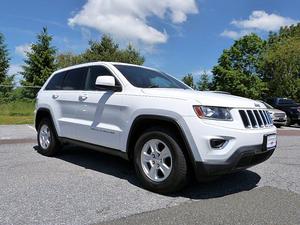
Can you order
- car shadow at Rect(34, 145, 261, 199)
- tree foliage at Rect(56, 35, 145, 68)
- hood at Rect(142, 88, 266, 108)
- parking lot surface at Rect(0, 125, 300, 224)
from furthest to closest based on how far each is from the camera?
tree foliage at Rect(56, 35, 145, 68), car shadow at Rect(34, 145, 261, 199), hood at Rect(142, 88, 266, 108), parking lot surface at Rect(0, 125, 300, 224)

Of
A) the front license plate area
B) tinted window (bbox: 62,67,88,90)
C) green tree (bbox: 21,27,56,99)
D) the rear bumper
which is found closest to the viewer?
the rear bumper

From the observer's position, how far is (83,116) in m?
6.72

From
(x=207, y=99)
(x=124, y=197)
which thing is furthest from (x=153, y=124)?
(x=124, y=197)

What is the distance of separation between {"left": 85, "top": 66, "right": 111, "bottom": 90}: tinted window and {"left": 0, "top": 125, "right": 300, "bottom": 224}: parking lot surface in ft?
4.70

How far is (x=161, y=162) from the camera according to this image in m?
Answer: 5.39

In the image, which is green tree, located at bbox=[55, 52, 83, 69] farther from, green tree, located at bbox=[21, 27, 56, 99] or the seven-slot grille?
the seven-slot grille

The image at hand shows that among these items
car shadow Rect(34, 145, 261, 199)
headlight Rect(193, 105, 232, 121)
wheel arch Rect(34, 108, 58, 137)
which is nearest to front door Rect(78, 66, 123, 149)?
car shadow Rect(34, 145, 261, 199)

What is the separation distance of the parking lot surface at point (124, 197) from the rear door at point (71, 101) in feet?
2.17

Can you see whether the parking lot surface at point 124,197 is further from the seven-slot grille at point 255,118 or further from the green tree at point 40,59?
the green tree at point 40,59

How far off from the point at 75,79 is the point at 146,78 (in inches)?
61.7

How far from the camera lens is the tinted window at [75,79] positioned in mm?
7122

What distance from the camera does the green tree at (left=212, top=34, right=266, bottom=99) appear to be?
5456 cm

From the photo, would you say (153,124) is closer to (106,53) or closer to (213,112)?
(213,112)

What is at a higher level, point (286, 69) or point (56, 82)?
point (286, 69)
